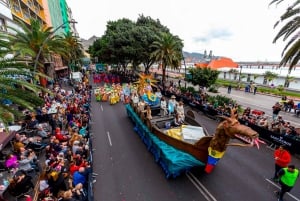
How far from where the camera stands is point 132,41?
32969mm

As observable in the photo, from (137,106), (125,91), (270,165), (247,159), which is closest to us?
(270,165)

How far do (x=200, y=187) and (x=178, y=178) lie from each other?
107 centimetres

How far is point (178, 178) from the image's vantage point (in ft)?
27.9

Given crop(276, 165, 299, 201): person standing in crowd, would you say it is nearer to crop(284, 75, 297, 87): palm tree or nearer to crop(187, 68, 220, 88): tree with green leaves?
crop(187, 68, 220, 88): tree with green leaves

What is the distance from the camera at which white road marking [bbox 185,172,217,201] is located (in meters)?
7.27

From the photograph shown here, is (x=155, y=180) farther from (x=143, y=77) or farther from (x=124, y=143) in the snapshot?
(x=143, y=77)

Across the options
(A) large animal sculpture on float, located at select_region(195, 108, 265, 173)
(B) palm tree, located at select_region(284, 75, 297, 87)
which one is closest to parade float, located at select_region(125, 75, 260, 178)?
(A) large animal sculpture on float, located at select_region(195, 108, 265, 173)

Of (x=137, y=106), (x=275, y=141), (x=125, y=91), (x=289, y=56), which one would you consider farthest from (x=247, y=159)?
(x=125, y=91)

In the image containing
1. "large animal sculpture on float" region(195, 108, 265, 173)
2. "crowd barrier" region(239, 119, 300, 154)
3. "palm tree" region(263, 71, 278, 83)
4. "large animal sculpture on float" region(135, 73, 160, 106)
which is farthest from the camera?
"palm tree" region(263, 71, 278, 83)

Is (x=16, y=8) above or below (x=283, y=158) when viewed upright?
above

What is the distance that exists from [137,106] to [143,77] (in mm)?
5848

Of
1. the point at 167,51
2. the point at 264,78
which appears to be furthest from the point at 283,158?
the point at 264,78

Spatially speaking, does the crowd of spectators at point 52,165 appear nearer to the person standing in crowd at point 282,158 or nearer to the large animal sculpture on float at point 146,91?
the large animal sculpture on float at point 146,91

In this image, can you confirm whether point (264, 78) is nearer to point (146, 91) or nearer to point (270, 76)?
point (270, 76)
